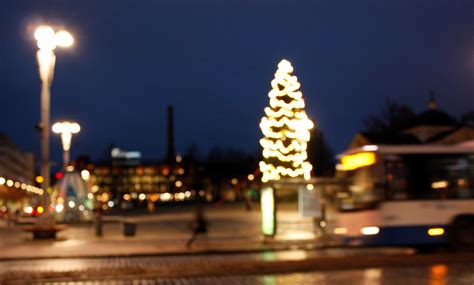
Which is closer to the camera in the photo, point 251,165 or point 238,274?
point 238,274

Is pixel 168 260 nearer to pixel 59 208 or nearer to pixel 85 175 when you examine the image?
pixel 59 208

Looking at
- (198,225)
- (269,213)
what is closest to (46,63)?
(198,225)

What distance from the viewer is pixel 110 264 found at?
21.1m

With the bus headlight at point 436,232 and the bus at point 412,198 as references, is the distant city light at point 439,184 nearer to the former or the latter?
the bus at point 412,198

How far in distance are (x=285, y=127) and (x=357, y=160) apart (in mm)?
36182

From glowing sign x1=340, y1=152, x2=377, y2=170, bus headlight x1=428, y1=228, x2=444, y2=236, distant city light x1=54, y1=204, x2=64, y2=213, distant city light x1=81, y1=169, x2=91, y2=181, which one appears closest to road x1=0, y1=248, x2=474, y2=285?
bus headlight x1=428, y1=228, x2=444, y2=236

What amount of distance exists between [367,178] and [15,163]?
469ft

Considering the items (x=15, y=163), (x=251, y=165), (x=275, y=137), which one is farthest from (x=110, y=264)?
(x=15, y=163)

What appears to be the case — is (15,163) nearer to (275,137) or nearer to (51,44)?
(275,137)

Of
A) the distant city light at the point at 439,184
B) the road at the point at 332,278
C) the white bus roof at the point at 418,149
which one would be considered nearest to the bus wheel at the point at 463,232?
the distant city light at the point at 439,184

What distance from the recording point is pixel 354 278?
1558cm

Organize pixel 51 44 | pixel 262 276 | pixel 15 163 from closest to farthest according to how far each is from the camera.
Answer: pixel 262 276 < pixel 51 44 < pixel 15 163

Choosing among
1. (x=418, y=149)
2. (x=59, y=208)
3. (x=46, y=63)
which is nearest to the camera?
(x=418, y=149)

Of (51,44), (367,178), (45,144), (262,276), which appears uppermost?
(51,44)
